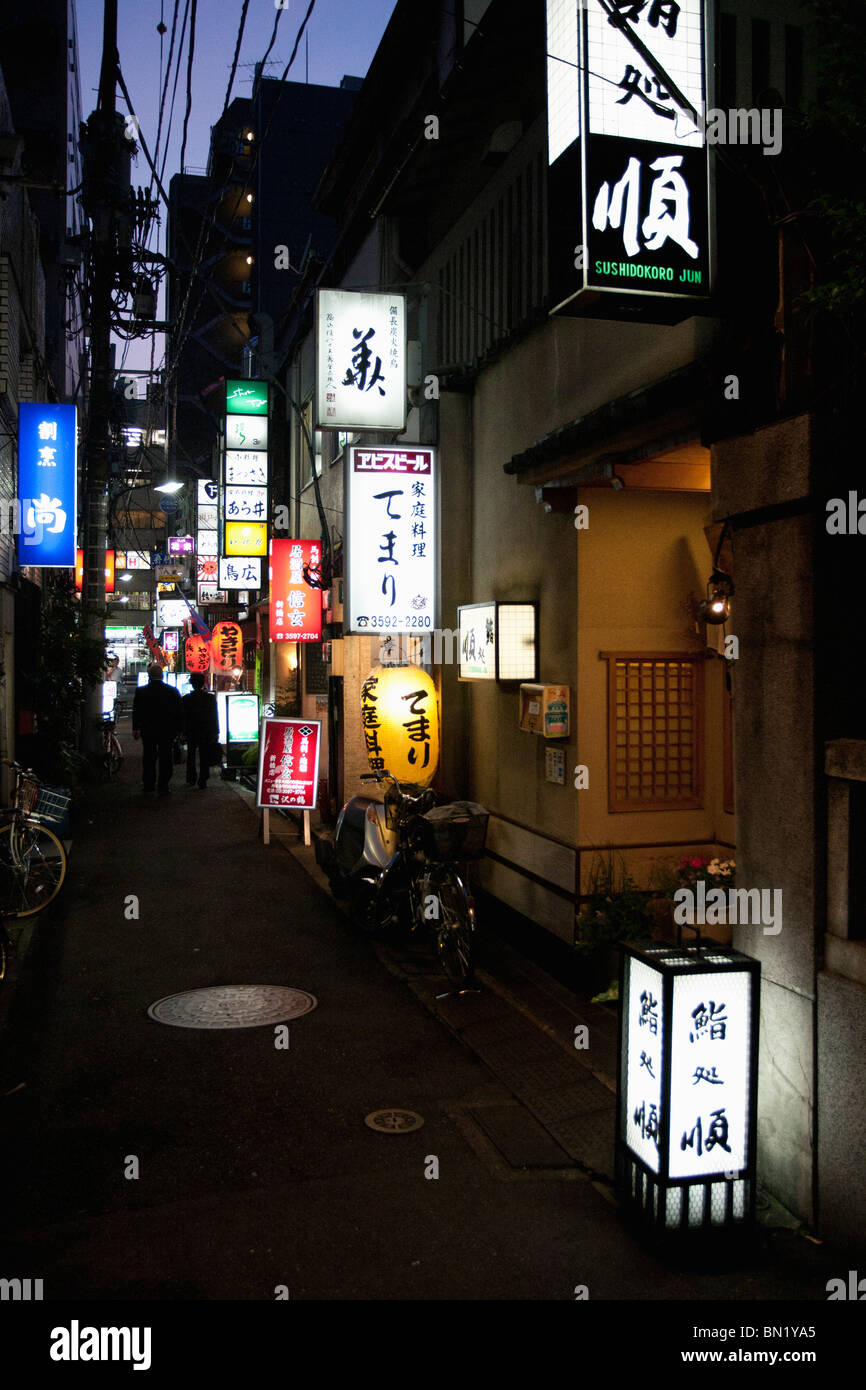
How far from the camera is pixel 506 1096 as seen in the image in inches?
271

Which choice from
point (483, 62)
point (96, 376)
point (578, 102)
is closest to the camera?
point (578, 102)

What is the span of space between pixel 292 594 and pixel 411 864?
383 inches

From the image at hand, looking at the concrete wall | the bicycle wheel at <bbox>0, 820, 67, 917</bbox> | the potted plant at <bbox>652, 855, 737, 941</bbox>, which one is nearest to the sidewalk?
the bicycle wheel at <bbox>0, 820, 67, 917</bbox>

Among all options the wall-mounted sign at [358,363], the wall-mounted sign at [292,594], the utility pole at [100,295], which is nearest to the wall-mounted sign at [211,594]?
the utility pole at [100,295]

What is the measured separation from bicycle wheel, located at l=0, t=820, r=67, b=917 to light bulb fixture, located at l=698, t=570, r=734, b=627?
7994 millimetres

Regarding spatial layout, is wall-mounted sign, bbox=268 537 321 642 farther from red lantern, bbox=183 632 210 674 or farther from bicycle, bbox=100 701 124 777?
red lantern, bbox=183 632 210 674

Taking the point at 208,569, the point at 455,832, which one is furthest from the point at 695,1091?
the point at 208,569

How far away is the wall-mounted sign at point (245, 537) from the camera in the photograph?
2298 centimetres

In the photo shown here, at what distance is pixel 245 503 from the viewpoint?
2303 centimetres

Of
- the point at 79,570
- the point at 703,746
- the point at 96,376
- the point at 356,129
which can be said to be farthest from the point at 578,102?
the point at 79,570

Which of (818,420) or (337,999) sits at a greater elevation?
(818,420)

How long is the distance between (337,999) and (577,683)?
3.73 metres

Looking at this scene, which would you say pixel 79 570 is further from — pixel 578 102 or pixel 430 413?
pixel 578 102

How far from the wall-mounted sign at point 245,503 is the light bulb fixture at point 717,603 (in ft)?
51.8
